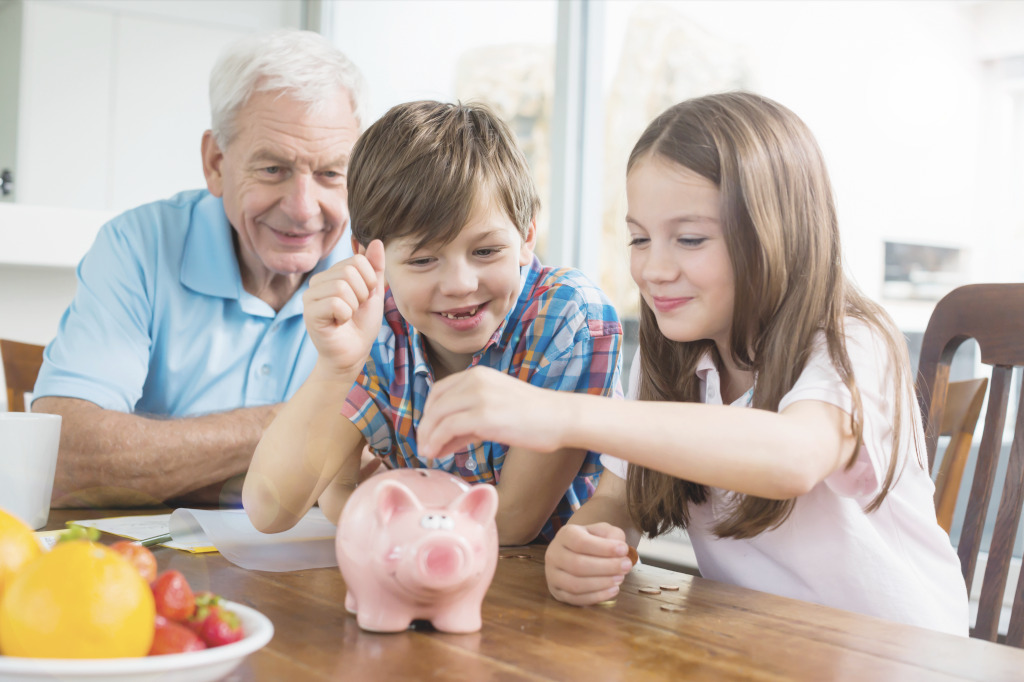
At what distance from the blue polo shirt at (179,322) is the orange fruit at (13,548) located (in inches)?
35.1

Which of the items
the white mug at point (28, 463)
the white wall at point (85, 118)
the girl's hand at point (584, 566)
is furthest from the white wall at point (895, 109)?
the white wall at point (85, 118)

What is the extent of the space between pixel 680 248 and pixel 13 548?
586 millimetres

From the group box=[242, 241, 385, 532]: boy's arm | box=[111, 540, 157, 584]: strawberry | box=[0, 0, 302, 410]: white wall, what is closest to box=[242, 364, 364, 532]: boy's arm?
box=[242, 241, 385, 532]: boy's arm

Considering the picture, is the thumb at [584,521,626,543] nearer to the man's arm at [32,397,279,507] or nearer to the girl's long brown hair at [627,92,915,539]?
the girl's long brown hair at [627,92,915,539]

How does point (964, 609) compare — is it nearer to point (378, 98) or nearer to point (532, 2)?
point (532, 2)

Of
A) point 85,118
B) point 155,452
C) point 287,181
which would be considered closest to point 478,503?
point 155,452

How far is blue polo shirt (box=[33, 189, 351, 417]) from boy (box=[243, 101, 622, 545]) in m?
Answer: 0.44

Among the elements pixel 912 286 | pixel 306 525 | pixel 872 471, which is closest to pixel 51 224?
pixel 306 525

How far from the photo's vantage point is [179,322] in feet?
4.72

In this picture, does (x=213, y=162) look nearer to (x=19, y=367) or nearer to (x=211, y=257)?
(x=211, y=257)

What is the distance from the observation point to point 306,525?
85 cm

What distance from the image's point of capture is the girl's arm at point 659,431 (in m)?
0.57

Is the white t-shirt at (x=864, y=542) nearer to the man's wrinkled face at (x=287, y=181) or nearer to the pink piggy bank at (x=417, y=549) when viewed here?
the pink piggy bank at (x=417, y=549)

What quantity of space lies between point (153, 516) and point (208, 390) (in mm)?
470
